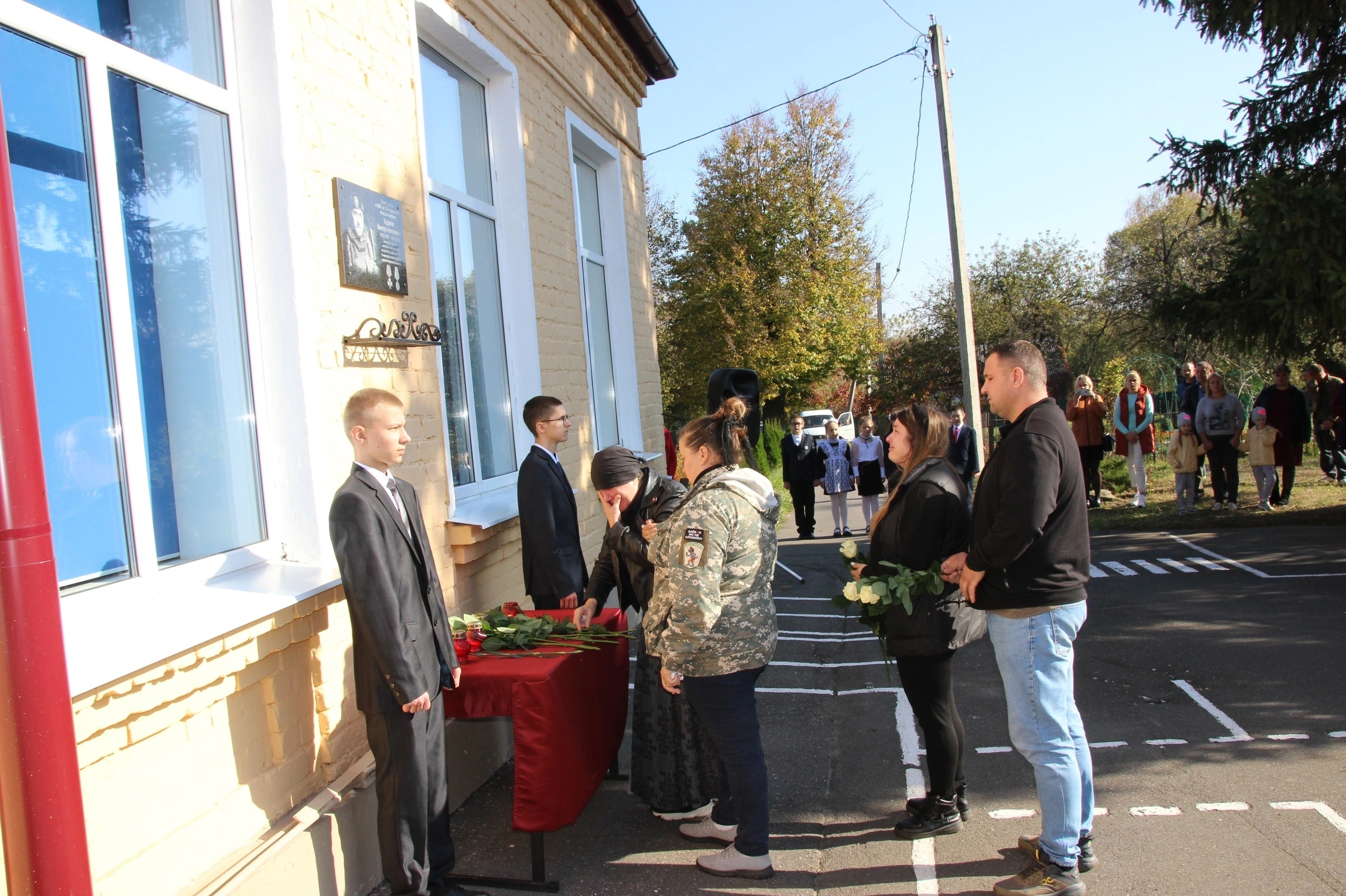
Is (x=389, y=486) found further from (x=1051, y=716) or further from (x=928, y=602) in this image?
Result: (x=1051, y=716)

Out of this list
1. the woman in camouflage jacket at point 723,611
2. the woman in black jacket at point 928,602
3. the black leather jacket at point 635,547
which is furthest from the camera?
the black leather jacket at point 635,547

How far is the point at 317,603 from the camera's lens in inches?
136

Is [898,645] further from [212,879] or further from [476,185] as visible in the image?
[476,185]

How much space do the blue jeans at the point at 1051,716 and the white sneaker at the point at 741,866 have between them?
102 centimetres

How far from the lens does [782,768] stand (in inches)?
183

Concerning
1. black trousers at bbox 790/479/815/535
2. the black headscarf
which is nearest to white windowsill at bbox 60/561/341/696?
the black headscarf

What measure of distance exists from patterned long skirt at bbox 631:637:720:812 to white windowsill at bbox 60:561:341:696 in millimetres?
1412

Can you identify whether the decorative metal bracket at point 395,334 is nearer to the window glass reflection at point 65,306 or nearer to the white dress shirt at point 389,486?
the white dress shirt at point 389,486

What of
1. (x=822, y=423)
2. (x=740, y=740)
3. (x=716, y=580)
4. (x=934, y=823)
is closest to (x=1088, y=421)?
(x=934, y=823)

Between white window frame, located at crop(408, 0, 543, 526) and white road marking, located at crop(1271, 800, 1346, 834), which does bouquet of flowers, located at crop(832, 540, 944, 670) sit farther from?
white window frame, located at crop(408, 0, 543, 526)

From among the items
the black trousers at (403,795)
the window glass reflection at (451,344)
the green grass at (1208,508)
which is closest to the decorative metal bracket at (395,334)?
the window glass reflection at (451,344)

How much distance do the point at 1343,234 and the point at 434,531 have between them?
9051mm

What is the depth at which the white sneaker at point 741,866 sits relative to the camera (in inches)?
140

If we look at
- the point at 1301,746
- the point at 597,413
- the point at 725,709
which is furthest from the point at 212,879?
the point at 597,413
